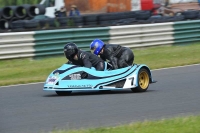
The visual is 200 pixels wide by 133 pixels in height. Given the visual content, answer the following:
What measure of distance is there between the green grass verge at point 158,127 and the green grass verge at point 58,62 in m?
6.26

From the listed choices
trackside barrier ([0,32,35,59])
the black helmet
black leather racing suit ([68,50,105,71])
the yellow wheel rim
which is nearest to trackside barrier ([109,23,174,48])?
trackside barrier ([0,32,35,59])

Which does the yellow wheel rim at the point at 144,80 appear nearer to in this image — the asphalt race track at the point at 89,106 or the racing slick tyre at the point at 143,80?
the racing slick tyre at the point at 143,80

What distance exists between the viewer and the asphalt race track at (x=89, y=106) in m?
7.23

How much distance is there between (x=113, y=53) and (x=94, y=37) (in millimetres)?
6158

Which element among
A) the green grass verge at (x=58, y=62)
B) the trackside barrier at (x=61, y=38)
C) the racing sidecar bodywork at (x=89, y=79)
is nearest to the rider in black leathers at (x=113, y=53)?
the racing sidecar bodywork at (x=89, y=79)

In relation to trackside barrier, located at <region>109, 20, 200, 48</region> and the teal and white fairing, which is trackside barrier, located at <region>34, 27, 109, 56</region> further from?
the teal and white fairing

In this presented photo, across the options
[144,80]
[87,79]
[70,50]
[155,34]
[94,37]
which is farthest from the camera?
Answer: [155,34]

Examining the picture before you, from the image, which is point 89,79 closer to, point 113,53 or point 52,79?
point 52,79

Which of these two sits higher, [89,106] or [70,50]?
[70,50]

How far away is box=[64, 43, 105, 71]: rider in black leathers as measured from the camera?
10.2 meters

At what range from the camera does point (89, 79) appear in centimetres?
995

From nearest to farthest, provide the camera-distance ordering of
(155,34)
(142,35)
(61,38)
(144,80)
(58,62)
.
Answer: (144,80) → (58,62) → (61,38) → (142,35) → (155,34)

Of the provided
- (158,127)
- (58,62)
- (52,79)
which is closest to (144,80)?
(52,79)

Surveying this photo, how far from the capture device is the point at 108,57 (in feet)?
34.3
